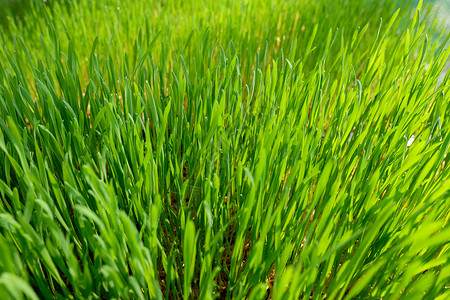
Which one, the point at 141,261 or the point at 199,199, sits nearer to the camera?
the point at 141,261

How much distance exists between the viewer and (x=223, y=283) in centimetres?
77

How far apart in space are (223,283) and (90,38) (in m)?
1.41

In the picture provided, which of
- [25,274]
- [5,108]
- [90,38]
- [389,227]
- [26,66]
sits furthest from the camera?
[90,38]

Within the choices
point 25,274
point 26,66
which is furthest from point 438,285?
point 26,66

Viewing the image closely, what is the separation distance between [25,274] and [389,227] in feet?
1.89

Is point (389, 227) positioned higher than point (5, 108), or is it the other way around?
point (5, 108)

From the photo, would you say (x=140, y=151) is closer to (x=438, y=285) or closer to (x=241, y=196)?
(x=241, y=196)

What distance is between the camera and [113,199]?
0.51 meters

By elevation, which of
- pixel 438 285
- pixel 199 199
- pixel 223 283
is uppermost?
pixel 438 285

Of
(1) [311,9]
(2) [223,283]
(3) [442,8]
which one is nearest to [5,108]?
(2) [223,283]

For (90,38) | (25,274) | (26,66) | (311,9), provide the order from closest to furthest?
(25,274) < (26,66) < (90,38) < (311,9)

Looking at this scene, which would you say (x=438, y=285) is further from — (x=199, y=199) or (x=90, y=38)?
(x=90, y=38)

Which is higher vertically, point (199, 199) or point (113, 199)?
point (113, 199)

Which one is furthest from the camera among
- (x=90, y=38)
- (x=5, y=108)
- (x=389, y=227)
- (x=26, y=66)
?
(x=90, y=38)
